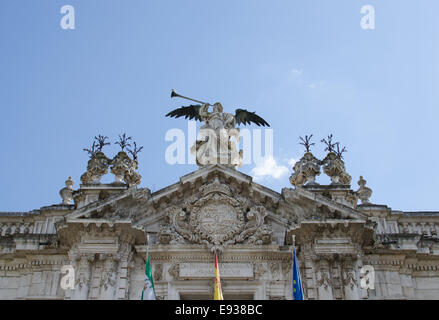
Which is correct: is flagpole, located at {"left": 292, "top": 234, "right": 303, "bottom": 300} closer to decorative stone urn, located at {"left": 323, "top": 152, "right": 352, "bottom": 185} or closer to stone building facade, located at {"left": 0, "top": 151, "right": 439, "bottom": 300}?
stone building facade, located at {"left": 0, "top": 151, "right": 439, "bottom": 300}

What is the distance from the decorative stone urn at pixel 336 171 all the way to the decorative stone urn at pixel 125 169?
5665mm

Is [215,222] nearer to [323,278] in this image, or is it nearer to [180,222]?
[180,222]

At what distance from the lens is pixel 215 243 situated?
623 inches

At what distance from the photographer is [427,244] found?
16203mm

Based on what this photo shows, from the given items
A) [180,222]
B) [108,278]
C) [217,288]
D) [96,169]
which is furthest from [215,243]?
[96,169]

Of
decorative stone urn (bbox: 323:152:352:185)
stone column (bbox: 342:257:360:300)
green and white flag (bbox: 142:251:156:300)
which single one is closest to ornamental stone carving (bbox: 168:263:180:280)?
green and white flag (bbox: 142:251:156:300)

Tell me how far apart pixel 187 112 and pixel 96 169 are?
4.21 meters

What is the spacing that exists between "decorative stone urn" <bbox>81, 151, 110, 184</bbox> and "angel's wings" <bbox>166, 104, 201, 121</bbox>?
331cm

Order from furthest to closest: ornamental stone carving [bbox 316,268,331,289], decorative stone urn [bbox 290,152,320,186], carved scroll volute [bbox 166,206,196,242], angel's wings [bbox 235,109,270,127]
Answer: angel's wings [bbox 235,109,270,127] → decorative stone urn [bbox 290,152,320,186] → carved scroll volute [bbox 166,206,196,242] → ornamental stone carving [bbox 316,268,331,289]

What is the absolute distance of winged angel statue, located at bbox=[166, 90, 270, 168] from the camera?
60.7ft
